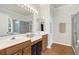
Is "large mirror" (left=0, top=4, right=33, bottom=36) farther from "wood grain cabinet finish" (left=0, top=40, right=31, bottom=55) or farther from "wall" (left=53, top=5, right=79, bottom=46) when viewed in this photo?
"wall" (left=53, top=5, right=79, bottom=46)

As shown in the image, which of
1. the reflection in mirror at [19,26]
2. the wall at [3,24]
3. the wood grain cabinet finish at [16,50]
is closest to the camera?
the wood grain cabinet finish at [16,50]

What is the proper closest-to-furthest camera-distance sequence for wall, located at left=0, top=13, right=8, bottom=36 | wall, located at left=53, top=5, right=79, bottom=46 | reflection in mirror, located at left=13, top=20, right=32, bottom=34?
wall, located at left=0, top=13, right=8, bottom=36 → reflection in mirror, located at left=13, top=20, right=32, bottom=34 → wall, located at left=53, top=5, right=79, bottom=46

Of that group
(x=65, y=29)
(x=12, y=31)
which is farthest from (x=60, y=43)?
(x=12, y=31)

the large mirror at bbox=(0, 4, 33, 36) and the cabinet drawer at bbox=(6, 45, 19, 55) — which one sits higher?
the large mirror at bbox=(0, 4, 33, 36)

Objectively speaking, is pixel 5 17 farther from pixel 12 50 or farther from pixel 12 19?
pixel 12 50

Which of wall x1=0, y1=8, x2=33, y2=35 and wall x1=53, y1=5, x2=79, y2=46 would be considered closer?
wall x1=0, y1=8, x2=33, y2=35

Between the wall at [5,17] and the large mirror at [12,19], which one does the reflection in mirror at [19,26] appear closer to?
the large mirror at [12,19]

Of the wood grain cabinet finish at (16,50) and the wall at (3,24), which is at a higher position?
the wall at (3,24)

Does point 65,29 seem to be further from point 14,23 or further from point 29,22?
point 14,23

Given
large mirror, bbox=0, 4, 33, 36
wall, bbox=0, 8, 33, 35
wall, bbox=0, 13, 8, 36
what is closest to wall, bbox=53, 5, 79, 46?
large mirror, bbox=0, 4, 33, 36

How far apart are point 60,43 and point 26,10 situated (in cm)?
115

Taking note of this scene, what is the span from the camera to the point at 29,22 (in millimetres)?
2350

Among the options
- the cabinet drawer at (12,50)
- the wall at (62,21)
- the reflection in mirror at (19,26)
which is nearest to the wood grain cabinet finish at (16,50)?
the cabinet drawer at (12,50)

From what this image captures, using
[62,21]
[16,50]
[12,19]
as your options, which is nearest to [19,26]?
[12,19]
